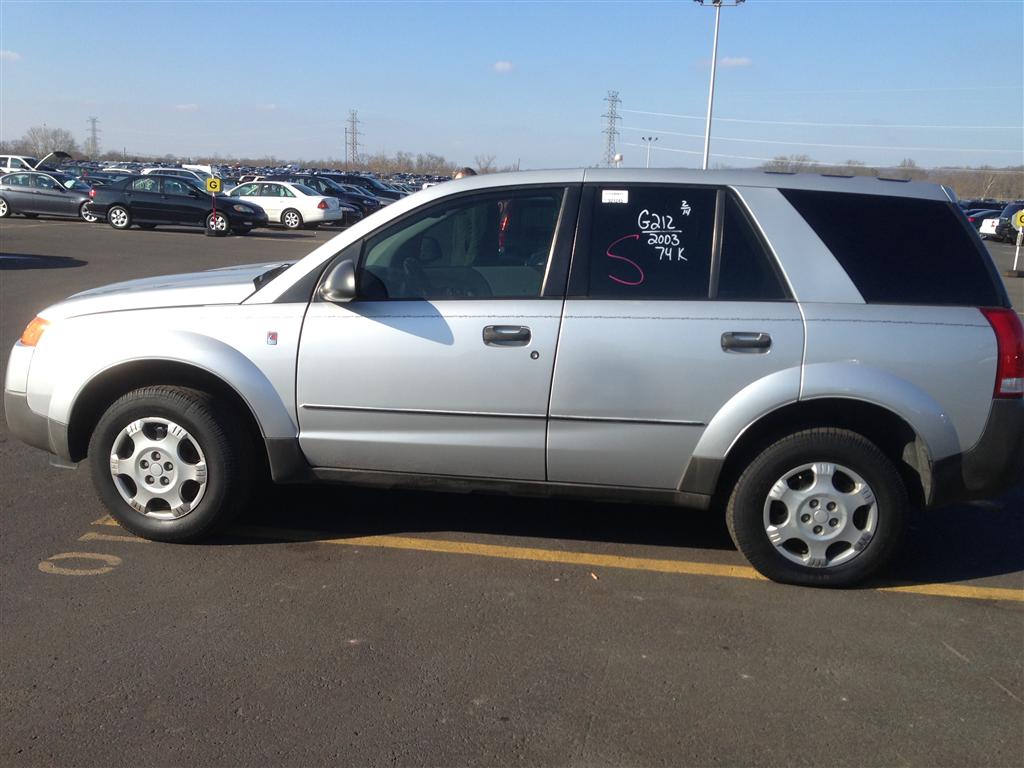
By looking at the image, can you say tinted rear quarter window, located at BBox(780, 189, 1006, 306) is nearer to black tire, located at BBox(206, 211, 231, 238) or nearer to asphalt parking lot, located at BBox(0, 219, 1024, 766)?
asphalt parking lot, located at BBox(0, 219, 1024, 766)

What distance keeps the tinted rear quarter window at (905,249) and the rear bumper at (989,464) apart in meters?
0.51

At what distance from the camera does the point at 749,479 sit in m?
4.15

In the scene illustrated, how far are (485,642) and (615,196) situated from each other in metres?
2.11

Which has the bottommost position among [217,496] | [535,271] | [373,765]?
[373,765]

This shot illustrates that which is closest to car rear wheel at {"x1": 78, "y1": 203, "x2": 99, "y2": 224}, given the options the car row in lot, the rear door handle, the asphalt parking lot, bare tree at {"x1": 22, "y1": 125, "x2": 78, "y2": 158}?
the car row in lot

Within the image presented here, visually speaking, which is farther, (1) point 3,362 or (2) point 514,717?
(1) point 3,362

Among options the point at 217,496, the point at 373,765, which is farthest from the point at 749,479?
the point at 217,496

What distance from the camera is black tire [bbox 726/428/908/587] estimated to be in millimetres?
4082

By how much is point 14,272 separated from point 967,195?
77.8 metres

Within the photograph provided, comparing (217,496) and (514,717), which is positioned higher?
(217,496)

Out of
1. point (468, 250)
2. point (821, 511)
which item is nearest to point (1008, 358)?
point (821, 511)

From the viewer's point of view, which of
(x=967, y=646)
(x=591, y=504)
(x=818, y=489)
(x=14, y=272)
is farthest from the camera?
(x=14, y=272)

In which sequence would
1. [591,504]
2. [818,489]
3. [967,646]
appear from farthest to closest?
1. [591,504]
2. [818,489]
3. [967,646]

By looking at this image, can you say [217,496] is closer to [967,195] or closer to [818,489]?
[818,489]
